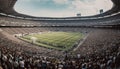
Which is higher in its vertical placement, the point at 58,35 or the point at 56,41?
the point at 56,41

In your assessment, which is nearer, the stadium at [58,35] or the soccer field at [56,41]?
the stadium at [58,35]

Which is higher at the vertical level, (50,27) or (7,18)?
(7,18)

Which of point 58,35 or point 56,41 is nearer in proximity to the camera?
point 56,41

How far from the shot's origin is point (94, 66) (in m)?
16.9

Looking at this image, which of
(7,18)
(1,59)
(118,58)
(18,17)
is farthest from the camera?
(18,17)

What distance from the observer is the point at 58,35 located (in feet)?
258

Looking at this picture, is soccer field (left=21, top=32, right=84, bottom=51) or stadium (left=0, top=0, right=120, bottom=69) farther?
soccer field (left=21, top=32, right=84, bottom=51)

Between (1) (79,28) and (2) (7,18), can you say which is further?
(1) (79,28)

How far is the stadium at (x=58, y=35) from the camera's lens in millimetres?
17984

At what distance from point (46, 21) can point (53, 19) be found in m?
5.24

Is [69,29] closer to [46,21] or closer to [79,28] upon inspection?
[79,28]

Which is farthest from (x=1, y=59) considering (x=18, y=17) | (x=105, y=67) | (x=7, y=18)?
(x=18, y=17)

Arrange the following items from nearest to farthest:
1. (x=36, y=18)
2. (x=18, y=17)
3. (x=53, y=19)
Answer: (x=18, y=17)
(x=36, y=18)
(x=53, y=19)

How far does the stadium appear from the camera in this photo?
18.0 m
